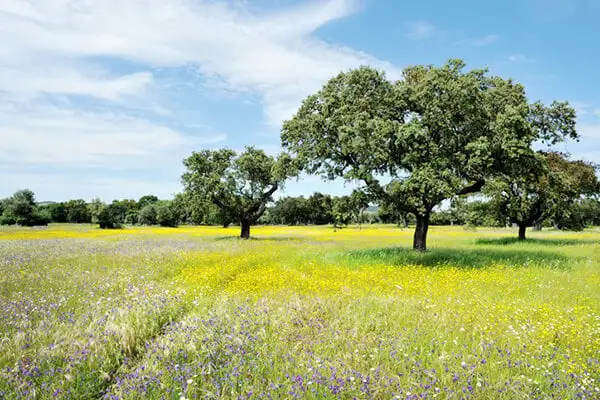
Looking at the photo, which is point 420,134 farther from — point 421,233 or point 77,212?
Answer: point 77,212

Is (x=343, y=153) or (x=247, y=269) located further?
(x=343, y=153)

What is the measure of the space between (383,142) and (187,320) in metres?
14.2

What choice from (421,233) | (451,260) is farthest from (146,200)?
(451,260)

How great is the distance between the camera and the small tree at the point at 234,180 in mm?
38375

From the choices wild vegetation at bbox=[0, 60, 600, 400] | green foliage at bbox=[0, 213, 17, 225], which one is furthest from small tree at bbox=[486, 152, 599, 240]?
green foliage at bbox=[0, 213, 17, 225]

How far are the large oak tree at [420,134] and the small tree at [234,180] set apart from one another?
1759 centimetres

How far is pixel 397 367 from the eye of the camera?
17.3 ft

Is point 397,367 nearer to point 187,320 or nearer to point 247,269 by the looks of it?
point 187,320

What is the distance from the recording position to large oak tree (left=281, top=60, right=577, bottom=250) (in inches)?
682

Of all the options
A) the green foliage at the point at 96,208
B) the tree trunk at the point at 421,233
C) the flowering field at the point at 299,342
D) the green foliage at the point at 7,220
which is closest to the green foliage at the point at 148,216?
the green foliage at the point at 96,208

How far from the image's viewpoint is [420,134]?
54.9 feet

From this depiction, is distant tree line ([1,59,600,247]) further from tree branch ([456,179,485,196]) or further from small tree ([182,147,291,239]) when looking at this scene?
small tree ([182,147,291,239])

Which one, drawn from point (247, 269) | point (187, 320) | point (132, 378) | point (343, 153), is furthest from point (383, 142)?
point (132, 378)

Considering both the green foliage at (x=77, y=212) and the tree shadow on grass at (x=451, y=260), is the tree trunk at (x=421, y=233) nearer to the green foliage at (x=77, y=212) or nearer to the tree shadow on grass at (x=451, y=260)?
the tree shadow on grass at (x=451, y=260)
